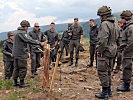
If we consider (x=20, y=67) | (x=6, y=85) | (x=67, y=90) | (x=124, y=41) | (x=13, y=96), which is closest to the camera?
(x=13, y=96)

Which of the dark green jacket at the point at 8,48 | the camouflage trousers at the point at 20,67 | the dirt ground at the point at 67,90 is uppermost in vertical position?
the dark green jacket at the point at 8,48

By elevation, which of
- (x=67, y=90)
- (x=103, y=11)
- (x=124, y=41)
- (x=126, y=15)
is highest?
(x=103, y=11)

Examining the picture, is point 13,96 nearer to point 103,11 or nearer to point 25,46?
point 25,46

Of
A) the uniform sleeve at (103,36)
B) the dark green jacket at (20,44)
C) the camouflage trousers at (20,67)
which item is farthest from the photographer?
the camouflage trousers at (20,67)

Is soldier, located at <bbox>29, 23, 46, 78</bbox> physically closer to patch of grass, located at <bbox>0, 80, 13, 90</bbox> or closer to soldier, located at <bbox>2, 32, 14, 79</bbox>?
soldier, located at <bbox>2, 32, 14, 79</bbox>

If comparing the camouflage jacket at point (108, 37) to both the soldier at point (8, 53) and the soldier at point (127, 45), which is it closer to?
the soldier at point (127, 45)

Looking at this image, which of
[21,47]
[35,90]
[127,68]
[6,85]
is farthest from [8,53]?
[127,68]

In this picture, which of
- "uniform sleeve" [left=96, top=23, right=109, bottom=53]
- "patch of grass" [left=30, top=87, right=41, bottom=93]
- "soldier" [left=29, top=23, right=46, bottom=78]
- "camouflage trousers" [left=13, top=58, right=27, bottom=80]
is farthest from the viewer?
"soldier" [left=29, top=23, right=46, bottom=78]

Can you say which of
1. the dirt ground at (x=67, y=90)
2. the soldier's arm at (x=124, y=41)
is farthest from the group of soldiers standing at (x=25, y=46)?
the soldier's arm at (x=124, y=41)

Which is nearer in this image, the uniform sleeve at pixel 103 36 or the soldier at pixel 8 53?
the uniform sleeve at pixel 103 36

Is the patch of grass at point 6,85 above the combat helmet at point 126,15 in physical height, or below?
below

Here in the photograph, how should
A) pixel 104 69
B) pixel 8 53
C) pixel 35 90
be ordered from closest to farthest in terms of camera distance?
pixel 104 69 → pixel 35 90 → pixel 8 53

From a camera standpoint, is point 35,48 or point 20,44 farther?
point 35,48

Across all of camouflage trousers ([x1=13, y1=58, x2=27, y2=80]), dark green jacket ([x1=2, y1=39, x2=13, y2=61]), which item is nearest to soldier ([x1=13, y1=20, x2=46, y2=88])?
camouflage trousers ([x1=13, y1=58, x2=27, y2=80])
